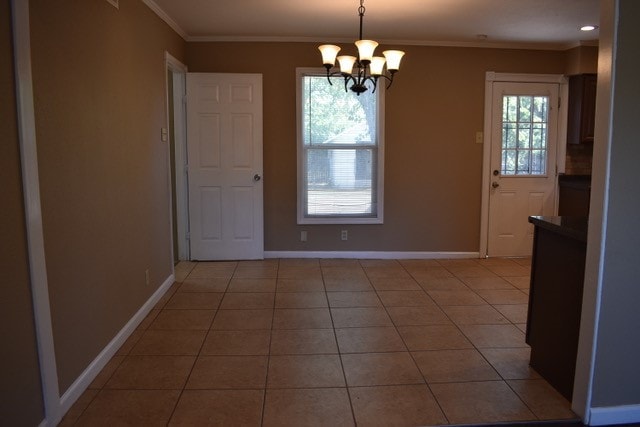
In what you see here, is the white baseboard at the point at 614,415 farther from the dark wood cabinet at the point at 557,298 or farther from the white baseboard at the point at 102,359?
the white baseboard at the point at 102,359

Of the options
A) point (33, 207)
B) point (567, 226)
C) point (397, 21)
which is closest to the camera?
point (33, 207)

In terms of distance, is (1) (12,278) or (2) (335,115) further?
(2) (335,115)

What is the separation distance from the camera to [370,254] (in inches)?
214

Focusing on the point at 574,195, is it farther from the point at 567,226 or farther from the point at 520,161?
the point at 567,226

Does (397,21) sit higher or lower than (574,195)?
higher

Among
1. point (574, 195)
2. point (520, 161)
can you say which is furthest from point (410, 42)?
point (574, 195)

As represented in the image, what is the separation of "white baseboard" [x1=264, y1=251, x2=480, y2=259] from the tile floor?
794mm

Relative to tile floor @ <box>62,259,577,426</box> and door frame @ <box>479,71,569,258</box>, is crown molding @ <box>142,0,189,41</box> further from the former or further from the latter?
door frame @ <box>479,71,569,258</box>

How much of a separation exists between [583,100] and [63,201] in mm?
5163

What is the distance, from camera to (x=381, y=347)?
3.03 metres

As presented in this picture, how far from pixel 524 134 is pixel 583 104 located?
66cm

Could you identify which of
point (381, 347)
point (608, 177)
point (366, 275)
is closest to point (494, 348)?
point (381, 347)

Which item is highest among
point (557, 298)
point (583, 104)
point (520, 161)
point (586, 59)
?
point (586, 59)

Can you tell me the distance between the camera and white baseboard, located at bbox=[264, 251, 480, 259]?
538cm
